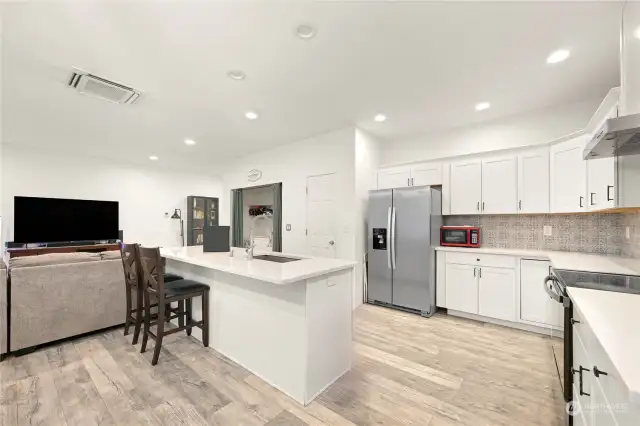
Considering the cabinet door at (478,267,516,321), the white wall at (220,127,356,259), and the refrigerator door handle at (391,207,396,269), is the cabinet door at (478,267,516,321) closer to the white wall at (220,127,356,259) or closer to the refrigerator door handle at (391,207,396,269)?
the refrigerator door handle at (391,207,396,269)

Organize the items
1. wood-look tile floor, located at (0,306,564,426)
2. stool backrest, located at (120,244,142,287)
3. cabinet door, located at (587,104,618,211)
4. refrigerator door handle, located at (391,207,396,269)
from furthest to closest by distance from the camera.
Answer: refrigerator door handle, located at (391,207,396,269)
stool backrest, located at (120,244,142,287)
cabinet door, located at (587,104,618,211)
wood-look tile floor, located at (0,306,564,426)

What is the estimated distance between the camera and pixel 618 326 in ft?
3.21

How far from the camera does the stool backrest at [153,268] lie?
2.37m

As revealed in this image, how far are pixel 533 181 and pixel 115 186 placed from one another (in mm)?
7639

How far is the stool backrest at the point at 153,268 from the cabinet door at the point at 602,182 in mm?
3810

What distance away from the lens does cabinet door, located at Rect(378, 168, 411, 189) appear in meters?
4.09

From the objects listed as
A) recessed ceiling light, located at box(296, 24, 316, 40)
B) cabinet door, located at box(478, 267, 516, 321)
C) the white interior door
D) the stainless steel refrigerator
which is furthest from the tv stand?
cabinet door, located at box(478, 267, 516, 321)

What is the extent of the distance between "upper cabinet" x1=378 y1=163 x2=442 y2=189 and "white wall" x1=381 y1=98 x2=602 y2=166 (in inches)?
10.9

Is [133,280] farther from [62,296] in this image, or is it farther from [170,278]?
[62,296]

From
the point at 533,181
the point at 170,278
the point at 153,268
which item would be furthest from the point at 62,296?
the point at 533,181

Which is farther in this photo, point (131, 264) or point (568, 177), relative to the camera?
point (568, 177)

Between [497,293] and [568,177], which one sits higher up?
[568,177]

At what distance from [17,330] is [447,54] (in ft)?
15.0

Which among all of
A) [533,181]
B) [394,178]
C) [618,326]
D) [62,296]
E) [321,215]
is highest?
[394,178]
